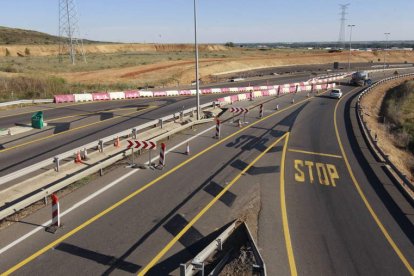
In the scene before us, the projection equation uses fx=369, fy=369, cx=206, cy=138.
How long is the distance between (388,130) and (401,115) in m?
12.0

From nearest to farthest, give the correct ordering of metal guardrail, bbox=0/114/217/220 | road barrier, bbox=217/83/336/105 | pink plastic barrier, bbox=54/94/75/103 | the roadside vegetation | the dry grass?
1. metal guardrail, bbox=0/114/217/220
2. the dry grass
3. the roadside vegetation
4. pink plastic barrier, bbox=54/94/75/103
5. road barrier, bbox=217/83/336/105

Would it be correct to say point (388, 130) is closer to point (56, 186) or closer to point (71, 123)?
point (71, 123)

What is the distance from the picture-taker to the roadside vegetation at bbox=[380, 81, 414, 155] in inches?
1313

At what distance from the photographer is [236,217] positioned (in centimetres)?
1297

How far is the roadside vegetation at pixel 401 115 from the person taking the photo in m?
33.3

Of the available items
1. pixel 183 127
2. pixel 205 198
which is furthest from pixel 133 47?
pixel 205 198

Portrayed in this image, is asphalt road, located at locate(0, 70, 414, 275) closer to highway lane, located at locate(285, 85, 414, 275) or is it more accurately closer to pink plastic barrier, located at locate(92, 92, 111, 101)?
highway lane, located at locate(285, 85, 414, 275)

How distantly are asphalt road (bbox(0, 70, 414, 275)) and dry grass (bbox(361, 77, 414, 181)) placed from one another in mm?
5030

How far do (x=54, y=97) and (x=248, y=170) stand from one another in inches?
1017

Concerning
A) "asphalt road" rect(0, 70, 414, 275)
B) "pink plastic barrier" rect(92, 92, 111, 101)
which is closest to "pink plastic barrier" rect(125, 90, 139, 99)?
"pink plastic barrier" rect(92, 92, 111, 101)

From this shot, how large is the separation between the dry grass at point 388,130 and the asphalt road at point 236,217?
5030mm

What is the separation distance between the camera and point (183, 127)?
25.4m

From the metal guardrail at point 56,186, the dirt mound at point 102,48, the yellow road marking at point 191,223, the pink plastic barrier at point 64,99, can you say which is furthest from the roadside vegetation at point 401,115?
the dirt mound at point 102,48

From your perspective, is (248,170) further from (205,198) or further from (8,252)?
(8,252)
